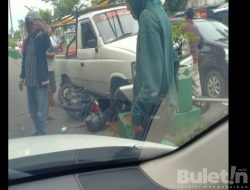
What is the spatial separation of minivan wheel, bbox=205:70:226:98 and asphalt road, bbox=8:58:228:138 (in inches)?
→ 2.7

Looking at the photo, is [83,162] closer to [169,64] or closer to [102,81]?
[102,81]

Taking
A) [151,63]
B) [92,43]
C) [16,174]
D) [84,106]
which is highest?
[92,43]

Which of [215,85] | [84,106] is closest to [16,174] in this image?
[84,106]

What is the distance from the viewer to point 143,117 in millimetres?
2291

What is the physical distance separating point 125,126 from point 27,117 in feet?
1.78

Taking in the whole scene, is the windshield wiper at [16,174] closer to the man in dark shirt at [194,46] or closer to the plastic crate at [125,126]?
the plastic crate at [125,126]

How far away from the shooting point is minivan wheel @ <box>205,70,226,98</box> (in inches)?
79.1

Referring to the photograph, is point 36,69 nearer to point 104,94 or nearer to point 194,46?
point 104,94

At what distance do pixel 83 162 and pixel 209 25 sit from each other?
1.00 metres

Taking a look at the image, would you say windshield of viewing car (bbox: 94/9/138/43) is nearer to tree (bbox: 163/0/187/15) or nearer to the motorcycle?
tree (bbox: 163/0/187/15)

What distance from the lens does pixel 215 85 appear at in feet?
7.18

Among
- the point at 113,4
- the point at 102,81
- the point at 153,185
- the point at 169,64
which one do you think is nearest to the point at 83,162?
the point at 153,185

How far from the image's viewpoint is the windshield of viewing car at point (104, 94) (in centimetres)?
213

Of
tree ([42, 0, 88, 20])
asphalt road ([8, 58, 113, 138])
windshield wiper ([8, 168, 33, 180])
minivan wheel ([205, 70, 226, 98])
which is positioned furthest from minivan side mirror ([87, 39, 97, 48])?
windshield wiper ([8, 168, 33, 180])
